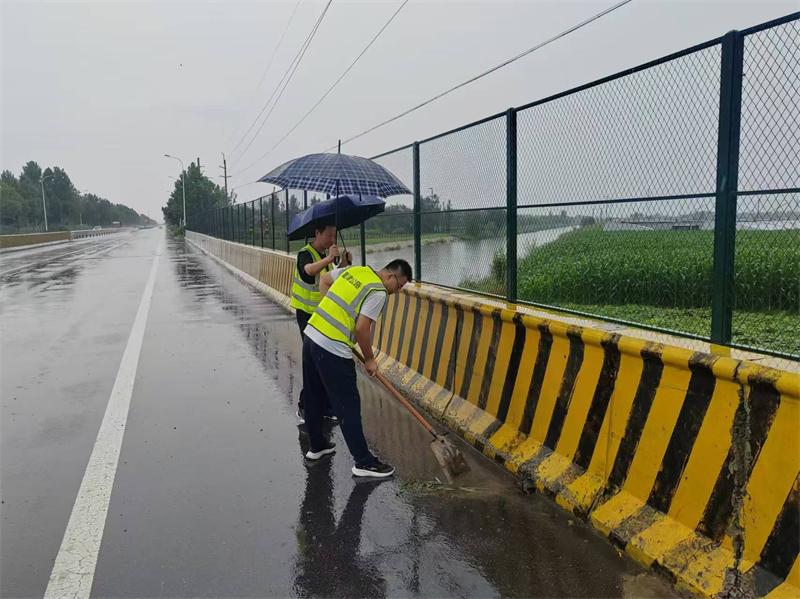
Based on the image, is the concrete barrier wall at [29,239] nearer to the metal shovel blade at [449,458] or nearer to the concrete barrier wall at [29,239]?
the concrete barrier wall at [29,239]

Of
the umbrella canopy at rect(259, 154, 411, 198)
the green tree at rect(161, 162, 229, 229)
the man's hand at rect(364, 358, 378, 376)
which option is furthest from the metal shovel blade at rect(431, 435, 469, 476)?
the green tree at rect(161, 162, 229, 229)

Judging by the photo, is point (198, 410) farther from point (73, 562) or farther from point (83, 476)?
point (73, 562)

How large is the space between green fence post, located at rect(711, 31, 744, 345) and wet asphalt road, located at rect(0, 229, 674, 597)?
1401 millimetres

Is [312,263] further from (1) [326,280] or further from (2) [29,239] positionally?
(2) [29,239]

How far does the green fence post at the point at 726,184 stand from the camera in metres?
3.32

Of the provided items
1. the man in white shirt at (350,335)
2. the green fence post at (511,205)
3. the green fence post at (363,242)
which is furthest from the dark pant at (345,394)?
the green fence post at (363,242)

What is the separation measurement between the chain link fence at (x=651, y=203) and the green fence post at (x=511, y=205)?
0.4 inches

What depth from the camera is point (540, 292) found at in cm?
582

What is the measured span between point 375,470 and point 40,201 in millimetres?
138086

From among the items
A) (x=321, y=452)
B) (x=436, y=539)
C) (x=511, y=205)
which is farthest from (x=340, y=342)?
(x=511, y=205)

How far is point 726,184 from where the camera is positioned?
339 cm

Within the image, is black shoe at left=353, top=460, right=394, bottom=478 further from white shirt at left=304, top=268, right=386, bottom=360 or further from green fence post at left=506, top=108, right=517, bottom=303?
green fence post at left=506, top=108, right=517, bottom=303

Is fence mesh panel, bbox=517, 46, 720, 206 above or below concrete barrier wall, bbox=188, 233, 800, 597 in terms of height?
above

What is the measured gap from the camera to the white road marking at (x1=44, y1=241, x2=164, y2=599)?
10.6 ft
